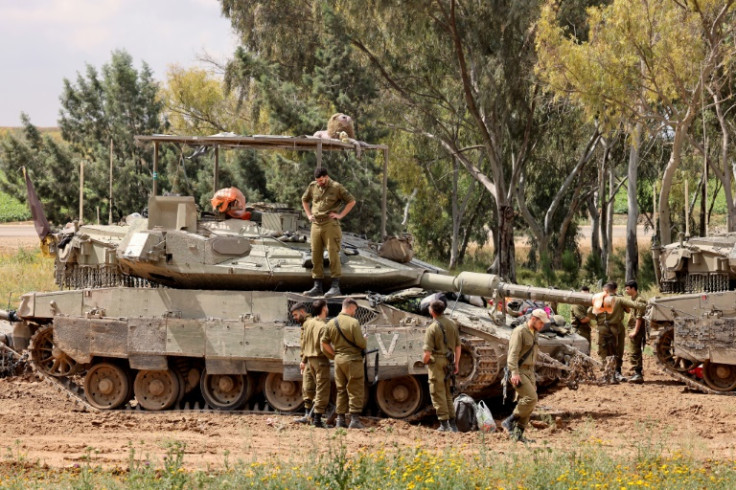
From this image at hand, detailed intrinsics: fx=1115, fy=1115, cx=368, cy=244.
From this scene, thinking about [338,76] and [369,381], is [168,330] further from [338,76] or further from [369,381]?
[338,76]

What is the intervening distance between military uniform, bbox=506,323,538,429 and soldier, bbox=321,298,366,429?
202 centimetres

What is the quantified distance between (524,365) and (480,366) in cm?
160

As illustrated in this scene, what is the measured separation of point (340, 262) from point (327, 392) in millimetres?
1914

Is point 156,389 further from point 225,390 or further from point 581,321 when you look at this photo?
point 581,321

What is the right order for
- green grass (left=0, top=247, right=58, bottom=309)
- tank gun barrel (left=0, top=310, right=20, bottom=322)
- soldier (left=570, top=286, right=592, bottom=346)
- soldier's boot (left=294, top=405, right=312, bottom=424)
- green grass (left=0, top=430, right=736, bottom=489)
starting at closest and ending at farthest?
green grass (left=0, top=430, right=736, bottom=489) < soldier's boot (left=294, top=405, right=312, bottom=424) < tank gun barrel (left=0, top=310, right=20, bottom=322) < soldier (left=570, top=286, right=592, bottom=346) < green grass (left=0, top=247, right=58, bottom=309)

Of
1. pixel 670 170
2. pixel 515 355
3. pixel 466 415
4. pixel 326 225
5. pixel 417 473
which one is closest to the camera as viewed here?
pixel 417 473

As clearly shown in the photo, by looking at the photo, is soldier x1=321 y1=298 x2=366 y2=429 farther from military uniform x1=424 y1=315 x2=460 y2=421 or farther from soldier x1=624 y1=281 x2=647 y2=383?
soldier x1=624 y1=281 x2=647 y2=383

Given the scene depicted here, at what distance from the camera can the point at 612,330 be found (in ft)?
55.2

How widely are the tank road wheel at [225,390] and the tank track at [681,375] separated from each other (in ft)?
19.8

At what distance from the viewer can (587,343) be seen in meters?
14.3

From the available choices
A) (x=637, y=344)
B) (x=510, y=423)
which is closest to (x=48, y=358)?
(x=510, y=423)

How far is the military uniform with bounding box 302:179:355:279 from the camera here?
1416 centimetres

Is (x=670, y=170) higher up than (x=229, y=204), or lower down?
higher up

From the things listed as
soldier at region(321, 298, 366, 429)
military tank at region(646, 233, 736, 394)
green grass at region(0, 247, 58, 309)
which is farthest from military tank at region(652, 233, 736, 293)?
green grass at region(0, 247, 58, 309)
